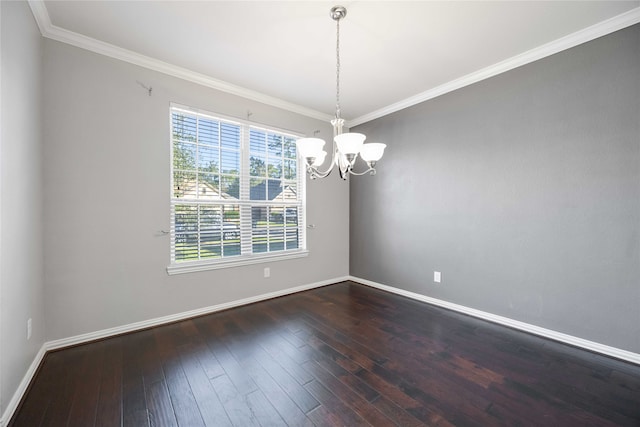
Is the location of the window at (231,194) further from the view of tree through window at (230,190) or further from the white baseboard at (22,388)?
the white baseboard at (22,388)

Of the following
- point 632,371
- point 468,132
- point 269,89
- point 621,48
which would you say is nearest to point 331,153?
point 269,89

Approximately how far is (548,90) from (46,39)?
171 inches

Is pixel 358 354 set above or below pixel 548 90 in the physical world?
below

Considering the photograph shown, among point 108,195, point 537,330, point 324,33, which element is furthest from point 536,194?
point 108,195

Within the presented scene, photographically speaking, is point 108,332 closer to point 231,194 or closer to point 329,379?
point 231,194

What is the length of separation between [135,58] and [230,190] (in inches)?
59.9

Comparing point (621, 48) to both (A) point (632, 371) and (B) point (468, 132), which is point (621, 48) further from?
(A) point (632, 371)

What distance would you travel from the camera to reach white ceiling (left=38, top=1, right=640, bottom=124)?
1914 millimetres

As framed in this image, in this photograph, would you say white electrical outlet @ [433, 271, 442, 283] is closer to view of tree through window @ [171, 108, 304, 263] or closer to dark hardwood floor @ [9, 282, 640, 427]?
dark hardwood floor @ [9, 282, 640, 427]

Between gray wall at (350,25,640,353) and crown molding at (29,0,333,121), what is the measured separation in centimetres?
194

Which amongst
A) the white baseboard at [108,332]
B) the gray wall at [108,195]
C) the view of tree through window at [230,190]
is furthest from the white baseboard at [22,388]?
the view of tree through window at [230,190]

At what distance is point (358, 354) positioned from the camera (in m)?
2.12

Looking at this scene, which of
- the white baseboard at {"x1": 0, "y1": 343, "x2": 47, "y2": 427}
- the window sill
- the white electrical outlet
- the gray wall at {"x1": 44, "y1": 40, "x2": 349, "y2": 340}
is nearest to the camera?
the white baseboard at {"x1": 0, "y1": 343, "x2": 47, "y2": 427}

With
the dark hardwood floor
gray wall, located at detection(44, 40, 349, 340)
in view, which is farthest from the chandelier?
gray wall, located at detection(44, 40, 349, 340)
